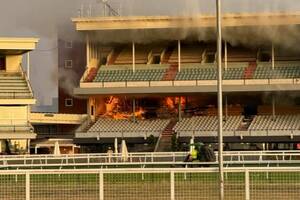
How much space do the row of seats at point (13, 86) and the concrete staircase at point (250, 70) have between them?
48.4 ft

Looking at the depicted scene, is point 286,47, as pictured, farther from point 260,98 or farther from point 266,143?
point 266,143

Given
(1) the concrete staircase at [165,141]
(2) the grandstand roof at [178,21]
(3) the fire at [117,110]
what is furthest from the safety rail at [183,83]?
(2) the grandstand roof at [178,21]

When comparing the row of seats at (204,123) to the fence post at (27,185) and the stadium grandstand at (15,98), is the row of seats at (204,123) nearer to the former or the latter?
the stadium grandstand at (15,98)

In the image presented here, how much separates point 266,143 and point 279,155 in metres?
20.9

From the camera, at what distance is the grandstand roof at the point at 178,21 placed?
60.1m

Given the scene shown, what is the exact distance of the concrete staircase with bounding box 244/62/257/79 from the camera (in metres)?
60.4

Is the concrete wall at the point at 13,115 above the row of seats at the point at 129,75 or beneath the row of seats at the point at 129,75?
beneath

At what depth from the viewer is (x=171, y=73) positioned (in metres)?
62.8

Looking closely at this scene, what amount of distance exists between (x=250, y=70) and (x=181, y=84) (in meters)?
4.86

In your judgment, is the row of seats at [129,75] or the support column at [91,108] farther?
the support column at [91,108]

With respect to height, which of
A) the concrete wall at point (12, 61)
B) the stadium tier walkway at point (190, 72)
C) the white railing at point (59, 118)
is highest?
the concrete wall at point (12, 61)

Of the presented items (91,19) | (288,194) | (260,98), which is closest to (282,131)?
(260,98)

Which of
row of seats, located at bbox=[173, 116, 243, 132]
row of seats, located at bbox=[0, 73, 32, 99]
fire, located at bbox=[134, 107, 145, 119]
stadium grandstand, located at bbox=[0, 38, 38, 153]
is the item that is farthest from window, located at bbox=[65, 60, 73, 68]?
row of seats, located at bbox=[173, 116, 243, 132]

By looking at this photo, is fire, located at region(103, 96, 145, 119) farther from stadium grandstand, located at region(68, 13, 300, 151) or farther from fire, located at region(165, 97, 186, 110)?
fire, located at region(165, 97, 186, 110)
